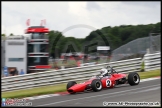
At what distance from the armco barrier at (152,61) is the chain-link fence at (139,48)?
710 millimetres

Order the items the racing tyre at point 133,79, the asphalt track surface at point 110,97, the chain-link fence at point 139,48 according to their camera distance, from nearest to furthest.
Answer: the asphalt track surface at point 110,97 < the racing tyre at point 133,79 < the chain-link fence at point 139,48

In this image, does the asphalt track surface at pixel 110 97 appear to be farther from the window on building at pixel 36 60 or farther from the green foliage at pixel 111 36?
the green foliage at pixel 111 36

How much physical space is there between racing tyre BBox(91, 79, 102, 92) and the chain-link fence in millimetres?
7150

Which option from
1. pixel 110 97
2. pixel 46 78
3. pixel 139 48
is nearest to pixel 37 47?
pixel 139 48

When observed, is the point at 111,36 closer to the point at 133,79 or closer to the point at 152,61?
the point at 152,61

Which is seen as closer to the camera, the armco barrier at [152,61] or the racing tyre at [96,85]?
the racing tyre at [96,85]

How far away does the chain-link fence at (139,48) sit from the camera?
19.2 metres

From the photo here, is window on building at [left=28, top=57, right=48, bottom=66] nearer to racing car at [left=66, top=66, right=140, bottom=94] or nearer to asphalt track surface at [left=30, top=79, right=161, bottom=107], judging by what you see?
racing car at [left=66, top=66, right=140, bottom=94]

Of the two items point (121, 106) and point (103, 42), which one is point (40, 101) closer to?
point (121, 106)

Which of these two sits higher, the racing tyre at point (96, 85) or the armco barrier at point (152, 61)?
the armco barrier at point (152, 61)

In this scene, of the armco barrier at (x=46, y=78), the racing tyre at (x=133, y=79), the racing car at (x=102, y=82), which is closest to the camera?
the racing car at (x=102, y=82)

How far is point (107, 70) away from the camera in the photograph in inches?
520

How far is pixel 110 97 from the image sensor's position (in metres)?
10.8

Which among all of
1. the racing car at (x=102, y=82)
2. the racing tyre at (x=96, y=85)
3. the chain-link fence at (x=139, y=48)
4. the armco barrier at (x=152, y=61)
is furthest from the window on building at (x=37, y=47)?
the racing tyre at (x=96, y=85)
